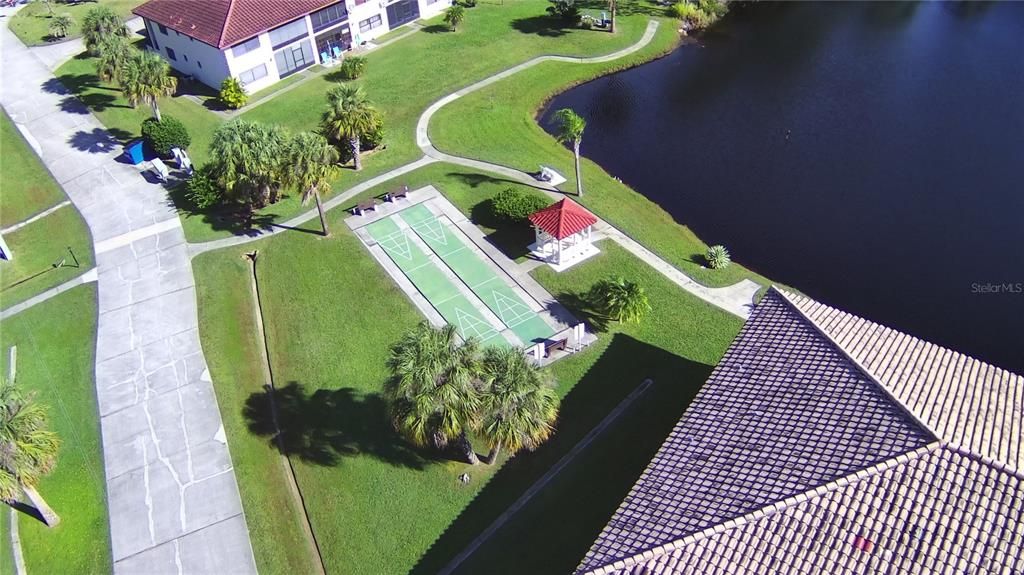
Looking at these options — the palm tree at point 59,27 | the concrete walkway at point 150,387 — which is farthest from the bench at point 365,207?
the palm tree at point 59,27

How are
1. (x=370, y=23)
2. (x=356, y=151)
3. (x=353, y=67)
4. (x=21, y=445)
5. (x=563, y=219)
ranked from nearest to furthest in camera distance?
(x=21, y=445), (x=563, y=219), (x=356, y=151), (x=353, y=67), (x=370, y=23)

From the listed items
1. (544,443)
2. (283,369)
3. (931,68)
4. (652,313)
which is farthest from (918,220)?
(283,369)

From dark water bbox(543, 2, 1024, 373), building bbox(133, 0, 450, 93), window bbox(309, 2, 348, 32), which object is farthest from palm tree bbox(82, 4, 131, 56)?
dark water bbox(543, 2, 1024, 373)

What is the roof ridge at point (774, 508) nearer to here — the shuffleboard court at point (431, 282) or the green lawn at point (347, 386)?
the green lawn at point (347, 386)

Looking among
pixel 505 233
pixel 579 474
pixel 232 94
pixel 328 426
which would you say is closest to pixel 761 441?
pixel 579 474

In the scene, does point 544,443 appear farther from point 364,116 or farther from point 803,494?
point 364,116

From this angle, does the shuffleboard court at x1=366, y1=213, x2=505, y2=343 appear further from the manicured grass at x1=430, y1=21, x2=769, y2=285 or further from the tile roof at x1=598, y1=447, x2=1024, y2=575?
the tile roof at x1=598, y1=447, x2=1024, y2=575

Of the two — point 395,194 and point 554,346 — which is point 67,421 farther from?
point 554,346
